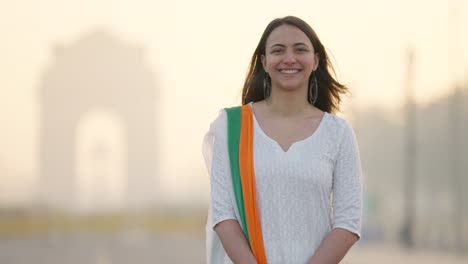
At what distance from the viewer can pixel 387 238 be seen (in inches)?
1328

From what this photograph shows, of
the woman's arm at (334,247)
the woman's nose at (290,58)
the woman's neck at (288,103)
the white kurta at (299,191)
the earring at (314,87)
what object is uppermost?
the woman's nose at (290,58)

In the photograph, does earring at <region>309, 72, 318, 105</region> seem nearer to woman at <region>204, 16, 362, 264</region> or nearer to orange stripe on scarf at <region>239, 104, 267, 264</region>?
woman at <region>204, 16, 362, 264</region>

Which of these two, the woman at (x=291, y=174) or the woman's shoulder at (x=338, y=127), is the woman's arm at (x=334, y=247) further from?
the woman's shoulder at (x=338, y=127)

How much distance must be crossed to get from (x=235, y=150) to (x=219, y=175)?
0.09 meters

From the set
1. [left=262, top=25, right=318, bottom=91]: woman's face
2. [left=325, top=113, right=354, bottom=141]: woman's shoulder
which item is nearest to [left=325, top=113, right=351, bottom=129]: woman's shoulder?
[left=325, top=113, right=354, bottom=141]: woman's shoulder

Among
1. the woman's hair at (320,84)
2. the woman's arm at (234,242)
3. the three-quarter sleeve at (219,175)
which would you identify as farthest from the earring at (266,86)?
the woman's arm at (234,242)

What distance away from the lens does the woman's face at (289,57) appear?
141 inches

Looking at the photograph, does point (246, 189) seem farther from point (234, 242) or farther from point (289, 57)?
point (289, 57)

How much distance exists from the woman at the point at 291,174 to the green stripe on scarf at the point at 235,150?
0.02 metres

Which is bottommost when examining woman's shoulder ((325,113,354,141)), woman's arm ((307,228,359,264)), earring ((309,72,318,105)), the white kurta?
woman's arm ((307,228,359,264))

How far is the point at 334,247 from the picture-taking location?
11.4ft

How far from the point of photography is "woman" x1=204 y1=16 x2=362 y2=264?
3488 millimetres

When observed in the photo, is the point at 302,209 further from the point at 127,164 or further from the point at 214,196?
the point at 127,164

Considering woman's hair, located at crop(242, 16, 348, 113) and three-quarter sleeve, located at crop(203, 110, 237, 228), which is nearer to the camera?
three-quarter sleeve, located at crop(203, 110, 237, 228)
